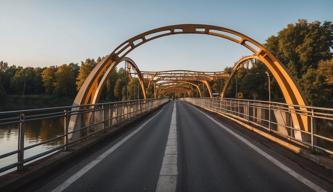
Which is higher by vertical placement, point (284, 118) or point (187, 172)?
point (284, 118)

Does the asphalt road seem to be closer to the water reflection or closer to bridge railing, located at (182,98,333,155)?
bridge railing, located at (182,98,333,155)

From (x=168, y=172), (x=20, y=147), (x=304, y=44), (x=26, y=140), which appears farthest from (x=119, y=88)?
(x=168, y=172)

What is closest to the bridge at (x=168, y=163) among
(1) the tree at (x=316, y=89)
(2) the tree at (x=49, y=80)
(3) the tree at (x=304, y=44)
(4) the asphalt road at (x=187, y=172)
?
(4) the asphalt road at (x=187, y=172)

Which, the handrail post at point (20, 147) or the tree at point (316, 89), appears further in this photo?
the tree at point (316, 89)

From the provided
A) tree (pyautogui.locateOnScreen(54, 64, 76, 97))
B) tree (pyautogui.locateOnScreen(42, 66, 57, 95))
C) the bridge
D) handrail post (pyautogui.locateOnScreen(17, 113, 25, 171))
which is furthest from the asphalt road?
tree (pyautogui.locateOnScreen(42, 66, 57, 95))

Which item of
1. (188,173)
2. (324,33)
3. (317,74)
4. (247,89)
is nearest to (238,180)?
(188,173)

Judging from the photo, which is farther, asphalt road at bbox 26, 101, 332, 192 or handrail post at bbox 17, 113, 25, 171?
handrail post at bbox 17, 113, 25, 171

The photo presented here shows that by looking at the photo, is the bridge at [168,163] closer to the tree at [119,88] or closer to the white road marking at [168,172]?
the white road marking at [168,172]

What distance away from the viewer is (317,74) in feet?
137

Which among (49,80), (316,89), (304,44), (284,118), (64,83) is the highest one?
(304,44)

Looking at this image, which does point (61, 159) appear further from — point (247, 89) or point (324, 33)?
point (247, 89)

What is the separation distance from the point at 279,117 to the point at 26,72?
126395 millimetres

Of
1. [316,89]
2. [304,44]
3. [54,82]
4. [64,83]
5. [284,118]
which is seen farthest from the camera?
[54,82]

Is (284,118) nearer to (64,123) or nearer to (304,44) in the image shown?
(64,123)
